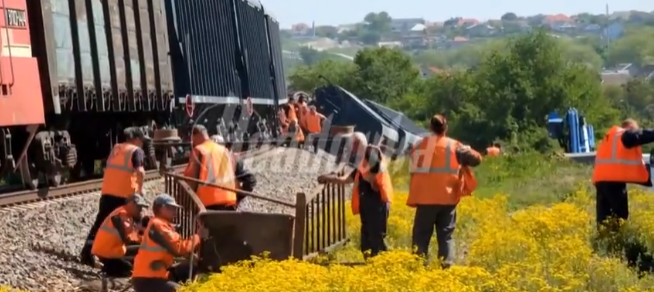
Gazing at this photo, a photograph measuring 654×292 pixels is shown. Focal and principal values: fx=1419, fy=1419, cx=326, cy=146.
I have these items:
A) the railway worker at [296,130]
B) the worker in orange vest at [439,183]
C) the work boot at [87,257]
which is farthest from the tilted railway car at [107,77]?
the worker in orange vest at [439,183]

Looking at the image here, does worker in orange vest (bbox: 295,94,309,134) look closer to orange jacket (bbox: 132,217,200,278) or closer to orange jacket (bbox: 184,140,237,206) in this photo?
orange jacket (bbox: 184,140,237,206)

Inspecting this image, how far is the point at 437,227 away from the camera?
13.8m

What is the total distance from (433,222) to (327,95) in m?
32.3

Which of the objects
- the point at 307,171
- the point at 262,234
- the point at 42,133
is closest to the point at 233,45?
the point at 307,171

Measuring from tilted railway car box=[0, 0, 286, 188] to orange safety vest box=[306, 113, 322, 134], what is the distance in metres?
4.09

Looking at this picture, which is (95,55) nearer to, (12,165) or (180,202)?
(12,165)

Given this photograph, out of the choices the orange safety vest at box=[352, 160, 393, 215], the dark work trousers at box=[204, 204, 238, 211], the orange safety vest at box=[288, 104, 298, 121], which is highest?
the orange safety vest at box=[352, 160, 393, 215]

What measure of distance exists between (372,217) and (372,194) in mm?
244

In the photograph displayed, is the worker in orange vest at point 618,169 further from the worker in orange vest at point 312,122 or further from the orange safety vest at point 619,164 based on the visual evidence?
the worker in orange vest at point 312,122

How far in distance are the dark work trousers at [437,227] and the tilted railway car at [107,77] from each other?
20.0ft

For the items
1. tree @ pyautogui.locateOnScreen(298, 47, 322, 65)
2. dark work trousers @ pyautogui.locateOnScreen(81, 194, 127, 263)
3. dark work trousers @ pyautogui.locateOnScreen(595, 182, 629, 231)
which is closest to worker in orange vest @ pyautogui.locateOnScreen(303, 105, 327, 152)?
dark work trousers @ pyautogui.locateOnScreen(595, 182, 629, 231)

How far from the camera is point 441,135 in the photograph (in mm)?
13617

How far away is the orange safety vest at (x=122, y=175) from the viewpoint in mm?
15031

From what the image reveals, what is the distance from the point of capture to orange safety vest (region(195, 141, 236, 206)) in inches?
562
